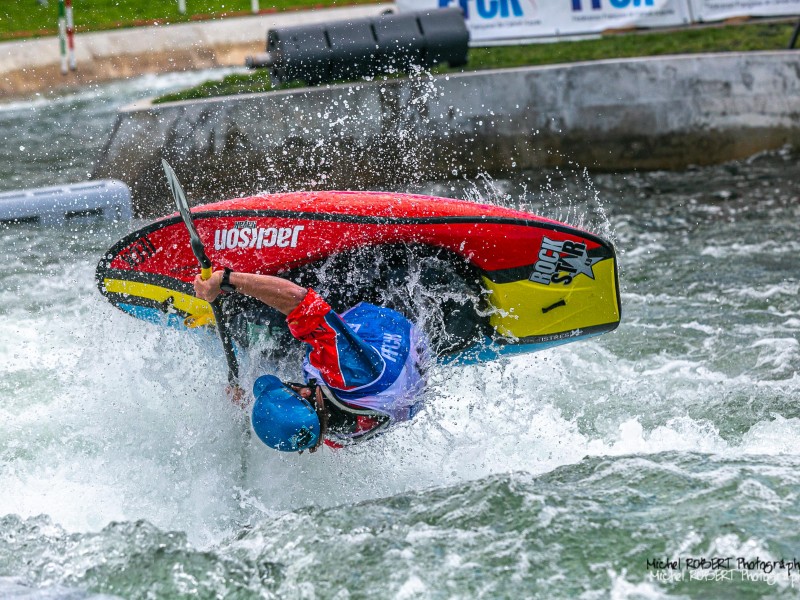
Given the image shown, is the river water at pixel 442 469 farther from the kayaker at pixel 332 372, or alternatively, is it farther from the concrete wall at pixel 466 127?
the concrete wall at pixel 466 127

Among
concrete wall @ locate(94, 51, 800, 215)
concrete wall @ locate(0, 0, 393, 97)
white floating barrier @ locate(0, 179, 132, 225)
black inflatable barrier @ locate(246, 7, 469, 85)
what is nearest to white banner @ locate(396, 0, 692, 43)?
black inflatable barrier @ locate(246, 7, 469, 85)

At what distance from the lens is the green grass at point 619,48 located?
11297 mm

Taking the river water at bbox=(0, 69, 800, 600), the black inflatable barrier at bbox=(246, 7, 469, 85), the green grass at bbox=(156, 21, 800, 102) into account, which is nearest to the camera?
the river water at bbox=(0, 69, 800, 600)

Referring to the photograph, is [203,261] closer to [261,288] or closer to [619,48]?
[261,288]

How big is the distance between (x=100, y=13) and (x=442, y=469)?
14.1m

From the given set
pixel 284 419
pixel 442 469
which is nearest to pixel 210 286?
pixel 284 419

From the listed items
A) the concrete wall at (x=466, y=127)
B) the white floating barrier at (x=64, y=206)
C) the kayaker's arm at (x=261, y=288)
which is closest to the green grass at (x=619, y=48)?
the concrete wall at (x=466, y=127)

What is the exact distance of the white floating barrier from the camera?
8.64 metres

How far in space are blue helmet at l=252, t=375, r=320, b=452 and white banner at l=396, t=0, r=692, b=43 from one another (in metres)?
8.73

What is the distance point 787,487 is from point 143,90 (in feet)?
36.3

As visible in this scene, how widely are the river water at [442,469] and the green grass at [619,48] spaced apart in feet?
12.8

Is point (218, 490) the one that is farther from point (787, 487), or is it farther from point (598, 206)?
point (598, 206)

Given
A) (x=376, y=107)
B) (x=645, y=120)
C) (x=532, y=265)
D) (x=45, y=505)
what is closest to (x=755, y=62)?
(x=645, y=120)

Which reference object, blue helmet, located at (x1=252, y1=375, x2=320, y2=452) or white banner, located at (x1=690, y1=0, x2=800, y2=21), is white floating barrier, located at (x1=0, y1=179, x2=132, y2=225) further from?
white banner, located at (x1=690, y1=0, x2=800, y2=21)
